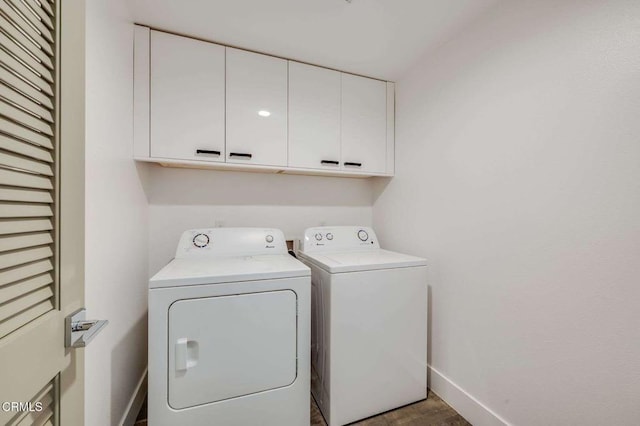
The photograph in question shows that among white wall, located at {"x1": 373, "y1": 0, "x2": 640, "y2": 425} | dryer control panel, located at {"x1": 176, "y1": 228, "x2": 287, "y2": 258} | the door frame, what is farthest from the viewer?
dryer control panel, located at {"x1": 176, "y1": 228, "x2": 287, "y2": 258}

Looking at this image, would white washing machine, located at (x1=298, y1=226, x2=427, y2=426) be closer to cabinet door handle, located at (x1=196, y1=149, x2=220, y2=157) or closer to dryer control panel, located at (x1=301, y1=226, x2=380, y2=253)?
dryer control panel, located at (x1=301, y1=226, x2=380, y2=253)

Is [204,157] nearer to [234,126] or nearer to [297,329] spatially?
[234,126]

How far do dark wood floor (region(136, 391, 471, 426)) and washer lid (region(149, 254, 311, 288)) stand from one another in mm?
920

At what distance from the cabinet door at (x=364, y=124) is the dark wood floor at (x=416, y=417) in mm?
1645

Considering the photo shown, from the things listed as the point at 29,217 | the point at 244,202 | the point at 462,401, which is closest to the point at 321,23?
the point at 244,202

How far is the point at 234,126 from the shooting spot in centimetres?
170

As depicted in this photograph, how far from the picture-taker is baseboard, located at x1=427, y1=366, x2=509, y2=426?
1.35m

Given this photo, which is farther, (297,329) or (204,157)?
(204,157)

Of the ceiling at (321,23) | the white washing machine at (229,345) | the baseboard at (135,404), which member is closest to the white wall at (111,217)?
the baseboard at (135,404)

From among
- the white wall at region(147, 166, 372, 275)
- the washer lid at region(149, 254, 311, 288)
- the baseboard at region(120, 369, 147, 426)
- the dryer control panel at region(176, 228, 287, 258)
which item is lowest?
the baseboard at region(120, 369, 147, 426)

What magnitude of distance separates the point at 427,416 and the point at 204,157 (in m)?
2.09

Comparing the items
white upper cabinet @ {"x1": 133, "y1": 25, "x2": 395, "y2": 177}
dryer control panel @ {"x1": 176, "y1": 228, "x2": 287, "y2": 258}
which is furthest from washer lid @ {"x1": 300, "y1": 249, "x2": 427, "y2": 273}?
white upper cabinet @ {"x1": 133, "y1": 25, "x2": 395, "y2": 177}

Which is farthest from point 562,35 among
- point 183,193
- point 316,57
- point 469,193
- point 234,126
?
Result: point 183,193

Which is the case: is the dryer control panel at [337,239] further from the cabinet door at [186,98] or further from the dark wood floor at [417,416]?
the dark wood floor at [417,416]
